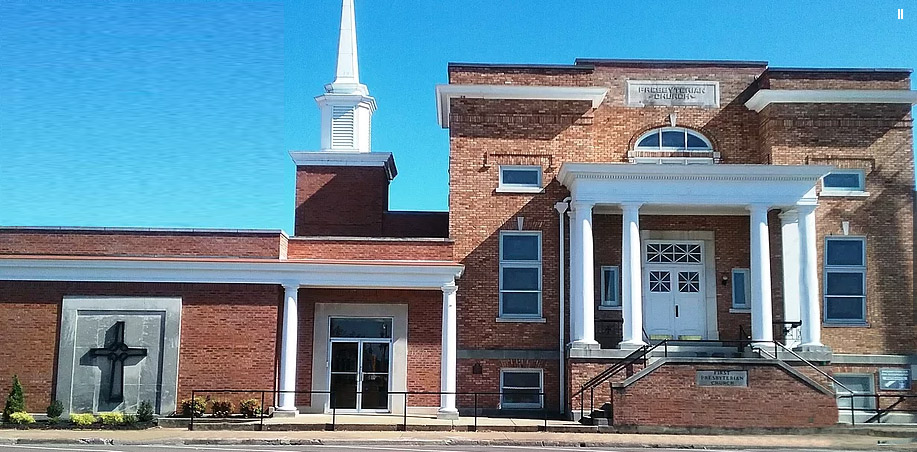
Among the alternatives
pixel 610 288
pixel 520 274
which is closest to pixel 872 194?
pixel 610 288

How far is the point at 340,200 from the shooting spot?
30.2 m

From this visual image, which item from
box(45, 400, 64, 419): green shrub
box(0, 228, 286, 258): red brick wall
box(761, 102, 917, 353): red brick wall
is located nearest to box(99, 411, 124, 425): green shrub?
box(45, 400, 64, 419): green shrub

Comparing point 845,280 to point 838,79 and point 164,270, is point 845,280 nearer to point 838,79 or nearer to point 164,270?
point 838,79

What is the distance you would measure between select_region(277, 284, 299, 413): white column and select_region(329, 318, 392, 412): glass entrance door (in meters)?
1.58

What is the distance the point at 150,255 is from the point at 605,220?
38.2 feet

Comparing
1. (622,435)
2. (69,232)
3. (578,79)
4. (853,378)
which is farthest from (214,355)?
(853,378)

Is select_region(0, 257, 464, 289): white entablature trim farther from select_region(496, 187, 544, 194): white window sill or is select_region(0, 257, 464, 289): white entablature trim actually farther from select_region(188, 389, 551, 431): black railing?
select_region(496, 187, 544, 194): white window sill

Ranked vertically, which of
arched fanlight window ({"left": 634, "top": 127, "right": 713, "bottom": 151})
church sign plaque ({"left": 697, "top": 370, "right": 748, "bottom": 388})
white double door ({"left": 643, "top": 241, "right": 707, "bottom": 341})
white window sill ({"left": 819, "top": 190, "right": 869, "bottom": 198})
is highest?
arched fanlight window ({"left": 634, "top": 127, "right": 713, "bottom": 151})

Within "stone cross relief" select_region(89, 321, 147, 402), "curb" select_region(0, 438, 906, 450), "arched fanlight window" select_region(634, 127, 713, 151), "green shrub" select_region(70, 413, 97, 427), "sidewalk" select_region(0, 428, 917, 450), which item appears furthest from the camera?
"arched fanlight window" select_region(634, 127, 713, 151)

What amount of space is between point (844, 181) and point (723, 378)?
24.7 feet

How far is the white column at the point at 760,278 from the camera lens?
23.5m

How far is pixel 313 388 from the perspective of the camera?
24.7 m

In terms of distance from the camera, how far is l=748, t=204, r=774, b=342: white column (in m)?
23.5

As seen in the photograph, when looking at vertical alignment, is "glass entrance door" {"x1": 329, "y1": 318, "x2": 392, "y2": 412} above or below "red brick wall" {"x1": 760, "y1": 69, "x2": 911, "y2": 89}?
below
